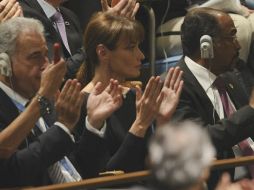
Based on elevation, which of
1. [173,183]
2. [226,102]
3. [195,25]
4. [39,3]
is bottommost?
[226,102]

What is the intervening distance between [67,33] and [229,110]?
34.9 inches

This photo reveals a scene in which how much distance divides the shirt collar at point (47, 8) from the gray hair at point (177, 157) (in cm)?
229

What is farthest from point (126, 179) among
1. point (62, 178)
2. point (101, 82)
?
point (101, 82)

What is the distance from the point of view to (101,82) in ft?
10.8

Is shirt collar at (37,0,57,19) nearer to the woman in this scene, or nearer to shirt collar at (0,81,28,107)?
the woman

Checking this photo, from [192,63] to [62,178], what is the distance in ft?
2.79

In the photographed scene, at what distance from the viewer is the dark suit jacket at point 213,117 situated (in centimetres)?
324

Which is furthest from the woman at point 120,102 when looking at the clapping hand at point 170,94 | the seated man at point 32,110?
the seated man at point 32,110

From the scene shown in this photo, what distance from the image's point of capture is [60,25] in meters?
3.86

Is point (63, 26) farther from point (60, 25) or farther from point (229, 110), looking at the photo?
point (229, 110)

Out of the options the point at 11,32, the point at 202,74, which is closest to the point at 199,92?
the point at 202,74

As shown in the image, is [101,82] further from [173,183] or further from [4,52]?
[173,183]

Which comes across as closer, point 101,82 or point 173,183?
point 173,183

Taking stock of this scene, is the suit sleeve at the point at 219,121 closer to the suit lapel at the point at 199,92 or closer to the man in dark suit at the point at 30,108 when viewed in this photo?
the suit lapel at the point at 199,92
